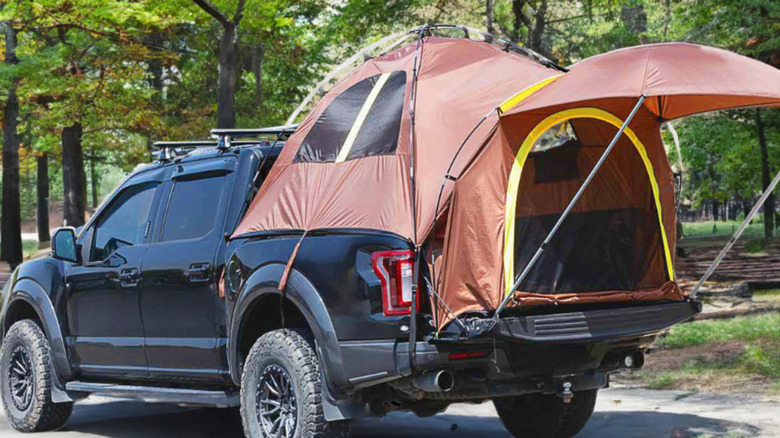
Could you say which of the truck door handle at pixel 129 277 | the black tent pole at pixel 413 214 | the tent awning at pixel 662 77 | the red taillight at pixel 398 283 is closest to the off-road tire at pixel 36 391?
the truck door handle at pixel 129 277

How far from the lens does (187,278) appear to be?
7508 millimetres

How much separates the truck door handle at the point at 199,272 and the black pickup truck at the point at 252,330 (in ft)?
0.04

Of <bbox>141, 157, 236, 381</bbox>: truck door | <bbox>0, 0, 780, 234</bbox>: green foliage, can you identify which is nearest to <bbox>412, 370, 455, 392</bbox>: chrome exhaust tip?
<bbox>141, 157, 236, 381</bbox>: truck door

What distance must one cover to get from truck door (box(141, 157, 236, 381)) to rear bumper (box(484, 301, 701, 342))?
7.19 ft

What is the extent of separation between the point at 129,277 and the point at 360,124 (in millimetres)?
2382

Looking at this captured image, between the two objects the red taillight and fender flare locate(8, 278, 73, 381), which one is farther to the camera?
fender flare locate(8, 278, 73, 381)

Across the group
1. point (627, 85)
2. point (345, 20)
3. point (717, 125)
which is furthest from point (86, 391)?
point (717, 125)

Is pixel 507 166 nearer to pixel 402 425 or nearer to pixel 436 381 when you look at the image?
pixel 436 381

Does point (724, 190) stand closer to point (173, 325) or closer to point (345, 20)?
point (345, 20)

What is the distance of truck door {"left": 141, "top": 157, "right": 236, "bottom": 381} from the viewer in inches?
291

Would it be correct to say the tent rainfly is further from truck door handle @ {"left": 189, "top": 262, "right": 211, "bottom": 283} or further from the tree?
the tree

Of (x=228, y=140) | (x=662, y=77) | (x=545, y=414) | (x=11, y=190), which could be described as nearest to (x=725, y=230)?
(x=11, y=190)

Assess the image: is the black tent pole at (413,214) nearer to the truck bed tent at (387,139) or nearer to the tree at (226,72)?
the truck bed tent at (387,139)

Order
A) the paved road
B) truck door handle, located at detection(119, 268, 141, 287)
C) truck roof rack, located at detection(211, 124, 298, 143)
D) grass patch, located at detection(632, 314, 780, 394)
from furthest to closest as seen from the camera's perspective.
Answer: grass patch, located at detection(632, 314, 780, 394), the paved road, truck door handle, located at detection(119, 268, 141, 287), truck roof rack, located at detection(211, 124, 298, 143)
